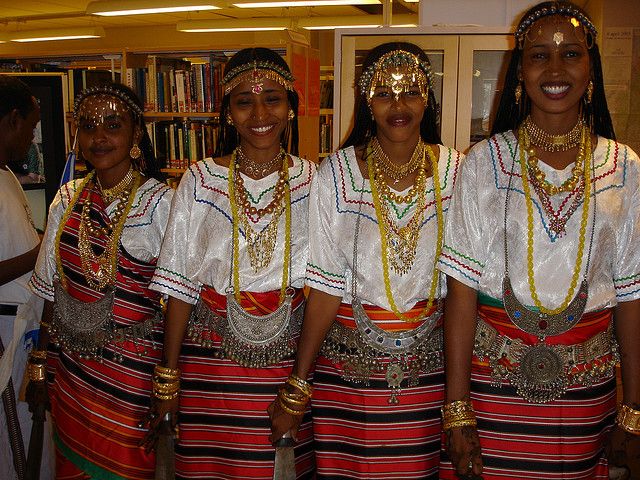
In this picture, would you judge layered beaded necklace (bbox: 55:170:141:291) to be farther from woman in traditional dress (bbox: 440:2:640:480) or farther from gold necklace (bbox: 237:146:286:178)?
woman in traditional dress (bbox: 440:2:640:480)

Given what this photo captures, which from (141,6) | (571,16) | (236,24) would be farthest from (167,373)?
(236,24)

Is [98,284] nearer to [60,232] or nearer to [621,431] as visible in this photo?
[60,232]

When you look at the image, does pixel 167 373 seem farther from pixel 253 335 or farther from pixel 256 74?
pixel 256 74

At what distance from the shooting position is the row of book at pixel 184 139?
5980mm

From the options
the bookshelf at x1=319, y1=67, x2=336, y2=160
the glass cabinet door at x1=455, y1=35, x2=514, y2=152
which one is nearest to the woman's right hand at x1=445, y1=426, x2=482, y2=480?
the glass cabinet door at x1=455, y1=35, x2=514, y2=152

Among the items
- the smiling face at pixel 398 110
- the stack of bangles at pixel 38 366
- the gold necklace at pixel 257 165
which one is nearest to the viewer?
the smiling face at pixel 398 110

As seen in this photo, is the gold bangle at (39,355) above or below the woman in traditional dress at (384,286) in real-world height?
below

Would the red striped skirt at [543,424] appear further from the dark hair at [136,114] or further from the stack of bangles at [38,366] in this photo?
the stack of bangles at [38,366]

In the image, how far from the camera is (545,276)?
6.25 feet

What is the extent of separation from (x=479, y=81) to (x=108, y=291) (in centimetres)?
237

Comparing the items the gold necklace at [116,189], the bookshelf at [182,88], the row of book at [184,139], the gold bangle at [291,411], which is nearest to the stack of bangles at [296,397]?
the gold bangle at [291,411]

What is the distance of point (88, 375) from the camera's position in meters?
2.51

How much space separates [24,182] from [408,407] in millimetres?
2459

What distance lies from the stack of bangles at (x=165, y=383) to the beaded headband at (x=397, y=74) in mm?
1119
